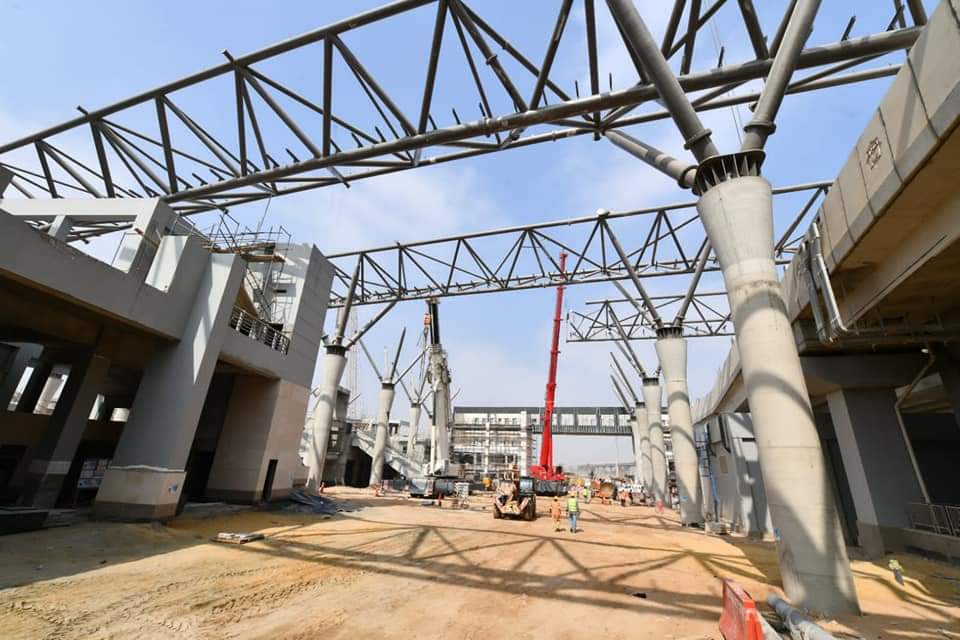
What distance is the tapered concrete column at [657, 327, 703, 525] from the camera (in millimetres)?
21609

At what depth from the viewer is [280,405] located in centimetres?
2064

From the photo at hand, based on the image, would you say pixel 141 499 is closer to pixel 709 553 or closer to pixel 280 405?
pixel 280 405

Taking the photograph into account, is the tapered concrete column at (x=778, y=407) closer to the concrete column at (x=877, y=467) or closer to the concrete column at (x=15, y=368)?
the concrete column at (x=877, y=467)

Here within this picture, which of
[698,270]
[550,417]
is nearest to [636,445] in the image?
[550,417]

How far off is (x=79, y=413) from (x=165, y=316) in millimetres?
5802

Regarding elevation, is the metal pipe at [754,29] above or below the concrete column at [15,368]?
above

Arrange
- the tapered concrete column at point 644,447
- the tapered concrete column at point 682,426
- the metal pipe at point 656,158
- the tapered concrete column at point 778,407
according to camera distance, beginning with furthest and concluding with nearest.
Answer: the tapered concrete column at point 644,447 < the tapered concrete column at point 682,426 < the metal pipe at point 656,158 < the tapered concrete column at point 778,407

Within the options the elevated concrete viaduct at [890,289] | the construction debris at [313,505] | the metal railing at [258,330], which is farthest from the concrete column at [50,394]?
the elevated concrete viaduct at [890,289]

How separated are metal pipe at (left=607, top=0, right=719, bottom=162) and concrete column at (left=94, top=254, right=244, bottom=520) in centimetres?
1493

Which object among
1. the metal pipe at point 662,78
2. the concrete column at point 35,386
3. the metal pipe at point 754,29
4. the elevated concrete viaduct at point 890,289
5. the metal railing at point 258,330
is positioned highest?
the metal pipe at point 754,29

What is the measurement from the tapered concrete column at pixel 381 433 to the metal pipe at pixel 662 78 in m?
36.5

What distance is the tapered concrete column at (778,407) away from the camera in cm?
710

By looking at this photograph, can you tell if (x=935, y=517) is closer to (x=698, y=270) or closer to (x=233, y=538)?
(x=698, y=270)

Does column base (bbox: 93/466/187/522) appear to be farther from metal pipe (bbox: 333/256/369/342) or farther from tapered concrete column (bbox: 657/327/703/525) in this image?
tapered concrete column (bbox: 657/327/703/525)
